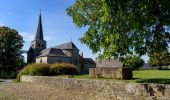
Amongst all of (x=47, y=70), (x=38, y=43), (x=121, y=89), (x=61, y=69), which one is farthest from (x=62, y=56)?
(x=121, y=89)

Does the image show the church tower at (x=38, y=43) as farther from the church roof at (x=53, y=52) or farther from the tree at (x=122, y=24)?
the tree at (x=122, y=24)

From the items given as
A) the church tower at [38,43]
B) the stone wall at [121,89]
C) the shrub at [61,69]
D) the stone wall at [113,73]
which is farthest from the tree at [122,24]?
the church tower at [38,43]

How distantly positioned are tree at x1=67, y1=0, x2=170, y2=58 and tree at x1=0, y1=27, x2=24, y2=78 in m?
54.8

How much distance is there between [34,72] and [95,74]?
1189 cm

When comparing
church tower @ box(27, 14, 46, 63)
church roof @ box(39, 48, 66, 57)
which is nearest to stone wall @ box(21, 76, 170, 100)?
church roof @ box(39, 48, 66, 57)

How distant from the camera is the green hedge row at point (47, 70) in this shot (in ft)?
135

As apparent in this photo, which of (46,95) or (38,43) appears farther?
(38,43)

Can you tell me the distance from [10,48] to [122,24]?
203 ft

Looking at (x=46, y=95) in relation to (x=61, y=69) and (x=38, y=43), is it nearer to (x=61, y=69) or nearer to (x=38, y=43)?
(x=61, y=69)

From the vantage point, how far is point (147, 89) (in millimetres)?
15141

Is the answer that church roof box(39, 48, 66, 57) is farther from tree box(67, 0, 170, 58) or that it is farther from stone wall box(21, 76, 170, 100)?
tree box(67, 0, 170, 58)

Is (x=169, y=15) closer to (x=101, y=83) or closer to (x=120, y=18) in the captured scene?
(x=120, y=18)

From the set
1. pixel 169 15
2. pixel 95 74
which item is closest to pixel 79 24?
pixel 169 15

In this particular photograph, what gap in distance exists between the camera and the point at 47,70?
139ft
